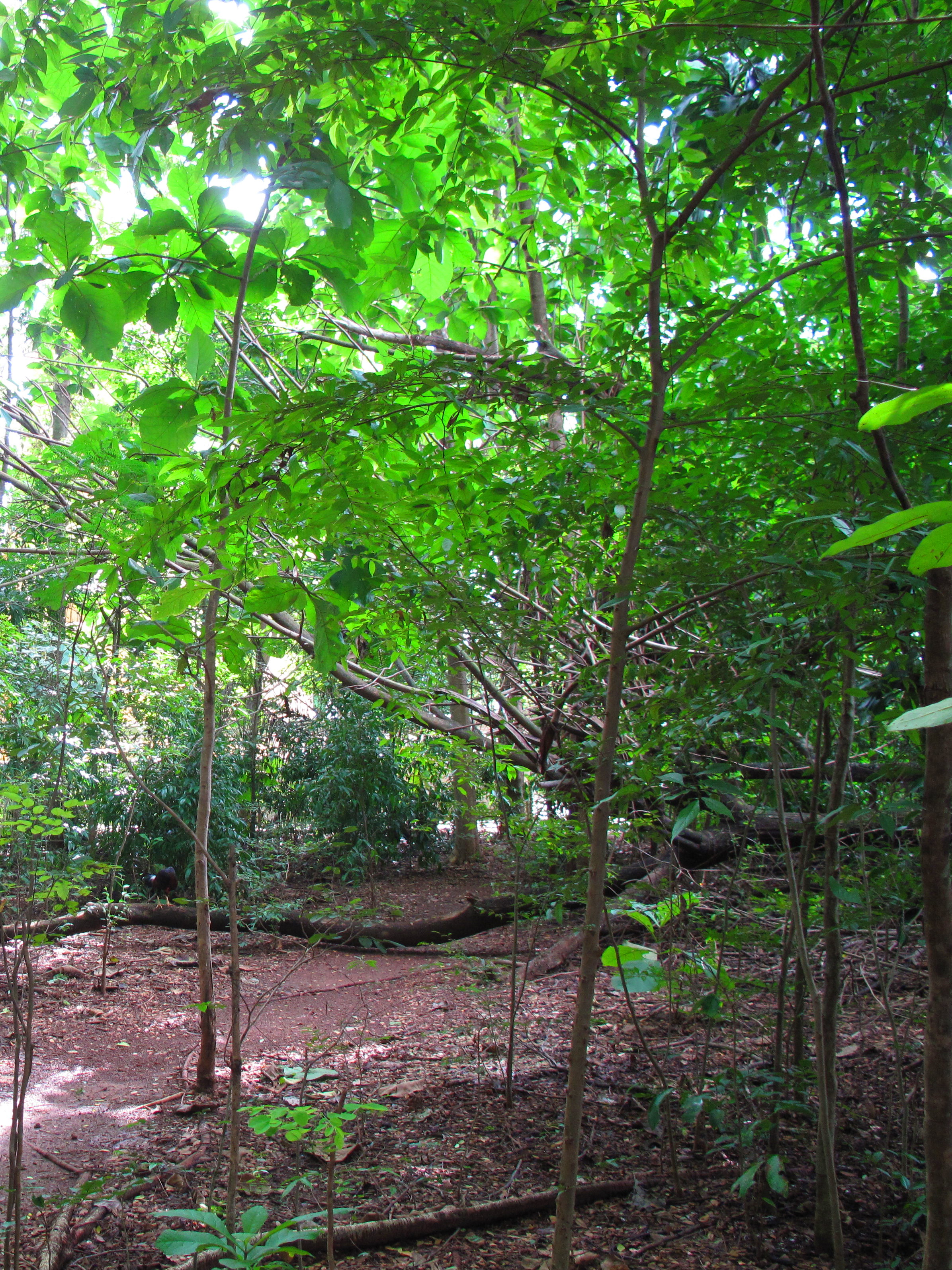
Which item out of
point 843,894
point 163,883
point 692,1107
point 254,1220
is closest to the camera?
point 254,1220

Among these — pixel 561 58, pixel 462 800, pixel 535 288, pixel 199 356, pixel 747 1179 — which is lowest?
pixel 747 1179

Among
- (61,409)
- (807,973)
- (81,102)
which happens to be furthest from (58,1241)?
(61,409)

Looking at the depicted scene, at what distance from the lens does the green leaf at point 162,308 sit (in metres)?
1.20

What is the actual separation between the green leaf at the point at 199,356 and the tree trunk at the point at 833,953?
4.49 ft

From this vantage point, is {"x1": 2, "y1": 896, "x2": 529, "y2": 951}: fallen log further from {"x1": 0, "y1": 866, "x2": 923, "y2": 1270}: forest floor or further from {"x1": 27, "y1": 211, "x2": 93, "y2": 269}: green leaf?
{"x1": 27, "y1": 211, "x2": 93, "y2": 269}: green leaf

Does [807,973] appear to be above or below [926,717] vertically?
below

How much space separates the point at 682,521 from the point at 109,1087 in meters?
3.77

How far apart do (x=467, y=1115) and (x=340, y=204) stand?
10.7 ft

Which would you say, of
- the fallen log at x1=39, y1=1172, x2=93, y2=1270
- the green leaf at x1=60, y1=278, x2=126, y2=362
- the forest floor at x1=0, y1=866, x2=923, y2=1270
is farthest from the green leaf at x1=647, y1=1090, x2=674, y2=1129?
the green leaf at x1=60, y1=278, x2=126, y2=362

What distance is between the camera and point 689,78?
2.23m

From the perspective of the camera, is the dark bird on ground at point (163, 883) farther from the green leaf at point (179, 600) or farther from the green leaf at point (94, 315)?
the green leaf at point (94, 315)

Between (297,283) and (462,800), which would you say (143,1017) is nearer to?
(462,800)

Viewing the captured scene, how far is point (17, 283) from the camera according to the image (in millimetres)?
1051

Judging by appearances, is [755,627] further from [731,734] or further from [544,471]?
[544,471]
